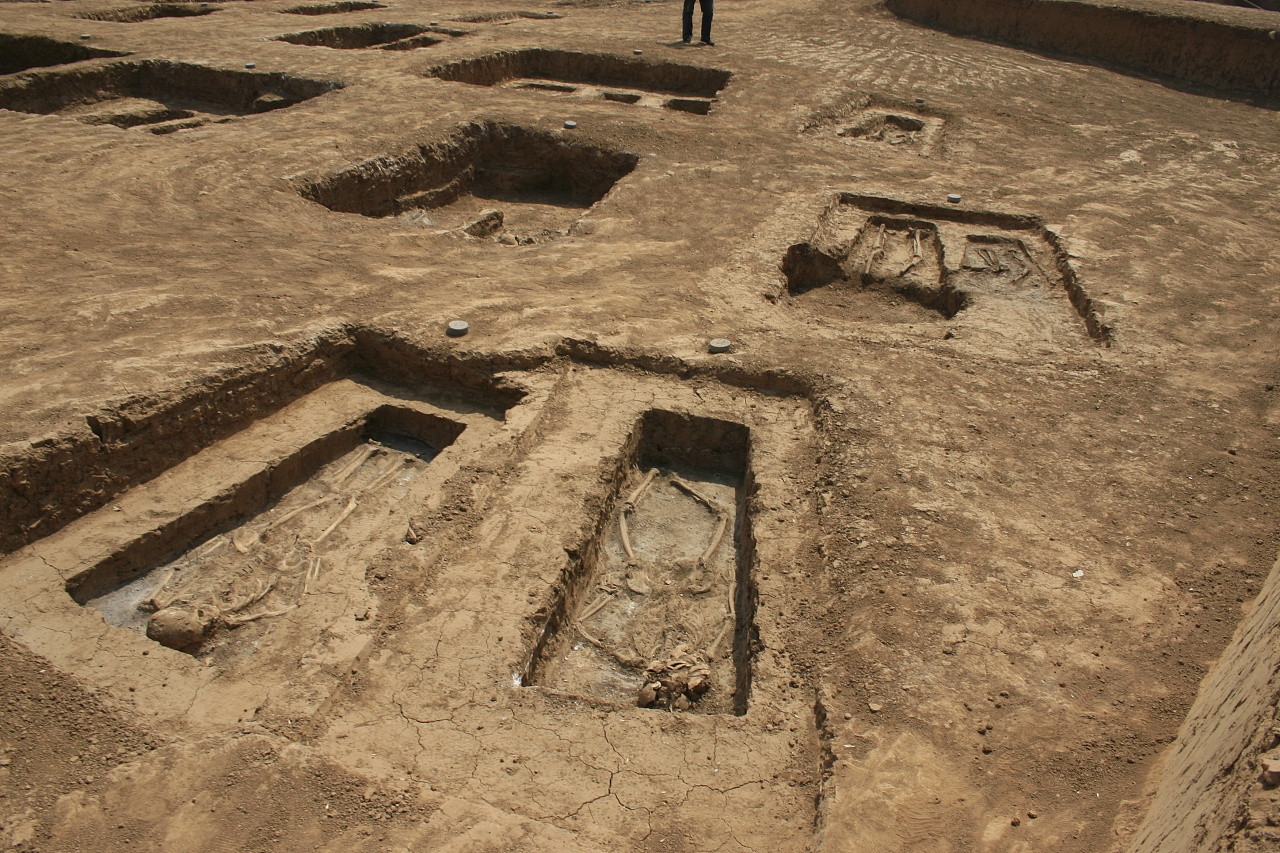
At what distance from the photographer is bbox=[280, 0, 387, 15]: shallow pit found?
13.3 meters

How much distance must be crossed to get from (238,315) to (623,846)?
3.58 meters

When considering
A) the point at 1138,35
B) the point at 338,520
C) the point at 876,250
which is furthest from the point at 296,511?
the point at 1138,35

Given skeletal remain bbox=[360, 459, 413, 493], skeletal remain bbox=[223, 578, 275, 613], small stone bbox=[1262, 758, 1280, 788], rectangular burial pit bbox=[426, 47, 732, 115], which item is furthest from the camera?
rectangular burial pit bbox=[426, 47, 732, 115]

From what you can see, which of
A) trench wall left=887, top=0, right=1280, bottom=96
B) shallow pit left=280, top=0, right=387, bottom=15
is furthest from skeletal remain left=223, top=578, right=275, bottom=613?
trench wall left=887, top=0, right=1280, bottom=96

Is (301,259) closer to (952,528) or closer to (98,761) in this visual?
(98,761)

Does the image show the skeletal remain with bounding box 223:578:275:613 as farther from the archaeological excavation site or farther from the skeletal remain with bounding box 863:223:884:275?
the skeletal remain with bounding box 863:223:884:275

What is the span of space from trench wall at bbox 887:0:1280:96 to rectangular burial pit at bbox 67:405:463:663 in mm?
12883

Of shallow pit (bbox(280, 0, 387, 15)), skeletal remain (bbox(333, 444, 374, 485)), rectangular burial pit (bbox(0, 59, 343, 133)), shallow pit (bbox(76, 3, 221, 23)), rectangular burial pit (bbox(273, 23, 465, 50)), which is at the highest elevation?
shallow pit (bbox(280, 0, 387, 15))

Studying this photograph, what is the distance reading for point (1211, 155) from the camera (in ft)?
29.5

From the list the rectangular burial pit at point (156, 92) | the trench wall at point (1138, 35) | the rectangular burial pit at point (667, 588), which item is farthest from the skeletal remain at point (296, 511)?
the trench wall at point (1138, 35)

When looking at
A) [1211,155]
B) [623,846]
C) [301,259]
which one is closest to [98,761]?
[623,846]

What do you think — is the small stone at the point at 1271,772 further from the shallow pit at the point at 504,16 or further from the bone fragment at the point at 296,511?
the shallow pit at the point at 504,16

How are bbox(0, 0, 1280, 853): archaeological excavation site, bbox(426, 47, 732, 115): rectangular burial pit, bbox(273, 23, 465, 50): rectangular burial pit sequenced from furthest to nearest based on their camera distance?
1. bbox(273, 23, 465, 50): rectangular burial pit
2. bbox(426, 47, 732, 115): rectangular burial pit
3. bbox(0, 0, 1280, 853): archaeological excavation site

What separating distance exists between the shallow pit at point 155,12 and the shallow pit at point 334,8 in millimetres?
1212
